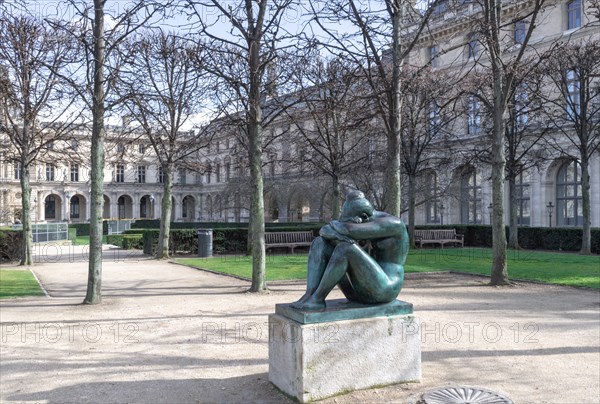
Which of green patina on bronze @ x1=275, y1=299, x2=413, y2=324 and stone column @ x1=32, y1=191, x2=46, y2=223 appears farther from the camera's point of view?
stone column @ x1=32, y1=191, x2=46, y2=223

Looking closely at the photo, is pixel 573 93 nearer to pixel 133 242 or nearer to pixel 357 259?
pixel 133 242

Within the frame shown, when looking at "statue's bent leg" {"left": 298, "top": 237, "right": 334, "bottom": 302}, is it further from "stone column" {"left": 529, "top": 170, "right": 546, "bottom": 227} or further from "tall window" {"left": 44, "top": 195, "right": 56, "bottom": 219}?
"tall window" {"left": 44, "top": 195, "right": 56, "bottom": 219}

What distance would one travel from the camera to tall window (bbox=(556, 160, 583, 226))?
111ft

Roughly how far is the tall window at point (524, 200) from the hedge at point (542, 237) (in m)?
9.80

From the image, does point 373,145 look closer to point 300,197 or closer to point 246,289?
point 300,197

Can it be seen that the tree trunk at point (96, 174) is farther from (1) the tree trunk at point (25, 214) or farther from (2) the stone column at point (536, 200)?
(2) the stone column at point (536, 200)

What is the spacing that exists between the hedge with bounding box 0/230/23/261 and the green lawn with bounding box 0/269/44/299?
168 inches

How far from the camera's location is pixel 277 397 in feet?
15.6

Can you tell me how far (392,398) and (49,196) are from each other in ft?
257

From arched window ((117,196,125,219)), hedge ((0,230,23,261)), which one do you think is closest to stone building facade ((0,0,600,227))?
hedge ((0,230,23,261))

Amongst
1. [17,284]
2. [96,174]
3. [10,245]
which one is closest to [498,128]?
[96,174]

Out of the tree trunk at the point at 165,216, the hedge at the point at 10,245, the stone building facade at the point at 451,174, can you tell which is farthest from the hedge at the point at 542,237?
the hedge at the point at 10,245

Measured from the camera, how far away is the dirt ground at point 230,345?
16.2ft

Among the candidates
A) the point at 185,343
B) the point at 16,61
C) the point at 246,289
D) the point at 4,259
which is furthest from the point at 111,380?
the point at 4,259
